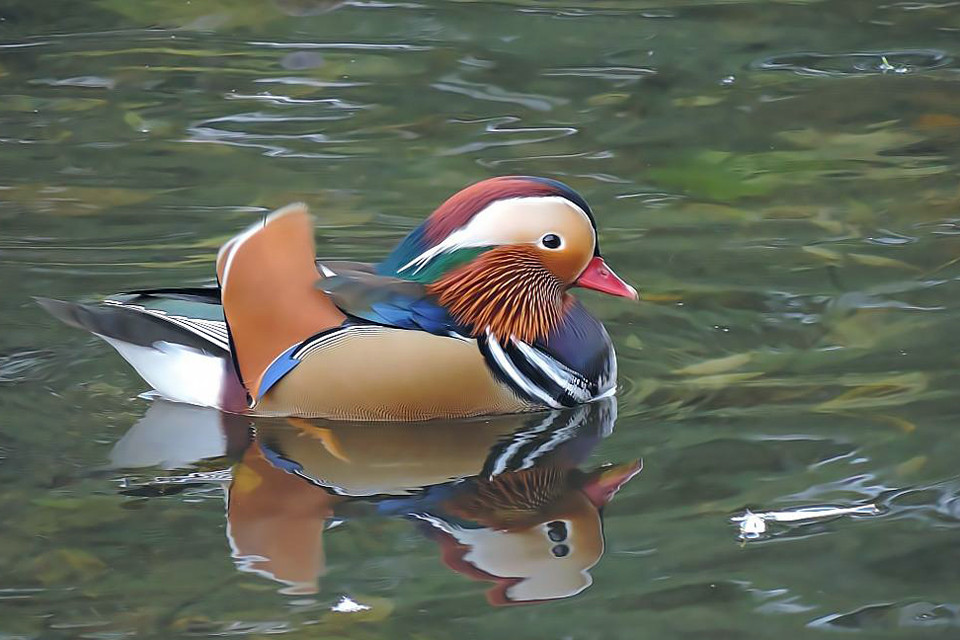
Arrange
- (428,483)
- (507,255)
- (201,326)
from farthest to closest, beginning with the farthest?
1. (507,255)
2. (201,326)
3. (428,483)

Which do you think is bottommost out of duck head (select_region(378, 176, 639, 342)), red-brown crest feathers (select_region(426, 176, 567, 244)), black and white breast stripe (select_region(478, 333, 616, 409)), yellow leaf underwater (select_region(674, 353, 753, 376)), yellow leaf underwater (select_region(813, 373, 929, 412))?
yellow leaf underwater (select_region(813, 373, 929, 412))

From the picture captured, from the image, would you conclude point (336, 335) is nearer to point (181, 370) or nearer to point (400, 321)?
point (400, 321)

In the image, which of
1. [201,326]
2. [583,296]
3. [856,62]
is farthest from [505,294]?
[856,62]

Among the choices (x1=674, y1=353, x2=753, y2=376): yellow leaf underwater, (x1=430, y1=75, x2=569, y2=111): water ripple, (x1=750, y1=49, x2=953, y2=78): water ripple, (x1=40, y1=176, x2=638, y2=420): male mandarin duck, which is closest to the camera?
(x1=40, y1=176, x2=638, y2=420): male mandarin duck

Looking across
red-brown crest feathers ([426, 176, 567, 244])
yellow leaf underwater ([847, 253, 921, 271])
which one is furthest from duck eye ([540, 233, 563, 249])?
yellow leaf underwater ([847, 253, 921, 271])

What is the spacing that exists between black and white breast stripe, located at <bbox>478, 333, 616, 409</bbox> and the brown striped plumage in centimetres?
4

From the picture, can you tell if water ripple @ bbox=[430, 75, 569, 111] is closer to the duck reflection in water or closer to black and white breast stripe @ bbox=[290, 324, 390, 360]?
the duck reflection in water

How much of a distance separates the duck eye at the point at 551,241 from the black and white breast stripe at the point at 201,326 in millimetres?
1009

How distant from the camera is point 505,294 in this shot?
Result: 5.30 meters

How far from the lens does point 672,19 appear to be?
9047 mm

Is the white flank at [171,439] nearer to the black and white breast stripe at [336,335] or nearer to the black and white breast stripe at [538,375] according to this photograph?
the black and white breast stripe at [336,335]

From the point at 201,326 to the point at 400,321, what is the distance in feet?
2.08

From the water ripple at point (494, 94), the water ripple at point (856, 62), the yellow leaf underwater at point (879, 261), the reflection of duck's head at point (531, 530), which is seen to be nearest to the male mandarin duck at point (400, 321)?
the reflection of duck's head at point (531, 530)

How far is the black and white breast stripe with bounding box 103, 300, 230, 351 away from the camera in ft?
17.1
